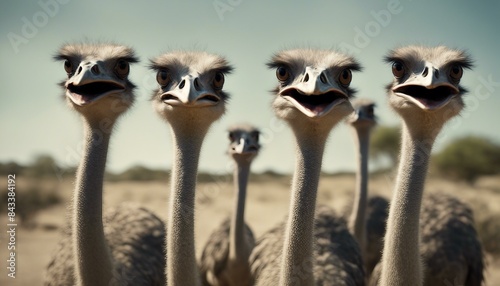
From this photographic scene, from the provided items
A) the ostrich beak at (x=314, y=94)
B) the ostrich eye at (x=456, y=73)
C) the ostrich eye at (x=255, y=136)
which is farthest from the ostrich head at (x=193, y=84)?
the ostrich eye at (x=255, y=136)

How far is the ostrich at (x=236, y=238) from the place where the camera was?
7.10 metres

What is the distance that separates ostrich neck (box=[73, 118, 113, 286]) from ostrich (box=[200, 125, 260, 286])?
2618 mm

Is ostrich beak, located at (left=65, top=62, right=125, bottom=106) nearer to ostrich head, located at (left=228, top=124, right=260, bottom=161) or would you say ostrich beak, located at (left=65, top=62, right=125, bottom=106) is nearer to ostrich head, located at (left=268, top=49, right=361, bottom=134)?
ostrich head, located at (left=268, top=49, right=361, bottom=134)

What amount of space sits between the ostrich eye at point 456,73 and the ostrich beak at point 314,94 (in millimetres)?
715

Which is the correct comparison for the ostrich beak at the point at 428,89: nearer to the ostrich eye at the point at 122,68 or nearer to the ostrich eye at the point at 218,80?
the ostrich eye at the point at 218,80

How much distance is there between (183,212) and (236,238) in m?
2.90

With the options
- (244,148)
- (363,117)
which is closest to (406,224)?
(244,148)

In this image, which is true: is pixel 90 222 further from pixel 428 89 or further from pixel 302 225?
pixel 428 89

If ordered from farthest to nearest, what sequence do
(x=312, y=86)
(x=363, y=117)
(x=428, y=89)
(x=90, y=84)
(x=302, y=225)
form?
1. (x=363, y=117)
2. (x=90, y=84)
3. (x=428, y=89)
4. (x=302, y=225)
5. (x=312, y=86)

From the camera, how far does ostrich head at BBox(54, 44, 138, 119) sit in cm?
450

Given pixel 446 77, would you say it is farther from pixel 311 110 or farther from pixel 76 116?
pixel 76 116

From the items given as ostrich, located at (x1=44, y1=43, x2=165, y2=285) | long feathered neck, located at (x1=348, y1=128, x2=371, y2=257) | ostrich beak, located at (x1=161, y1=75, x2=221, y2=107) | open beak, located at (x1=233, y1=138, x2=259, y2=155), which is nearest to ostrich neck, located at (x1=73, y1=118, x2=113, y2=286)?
ostrich, located at (x1=44, y1=43, x2=165, y2=285)

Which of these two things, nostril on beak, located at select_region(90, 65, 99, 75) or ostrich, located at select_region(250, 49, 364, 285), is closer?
ostrich, located at select_region(250, 49, 364, 285)

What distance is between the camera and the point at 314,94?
3938 millimetres
